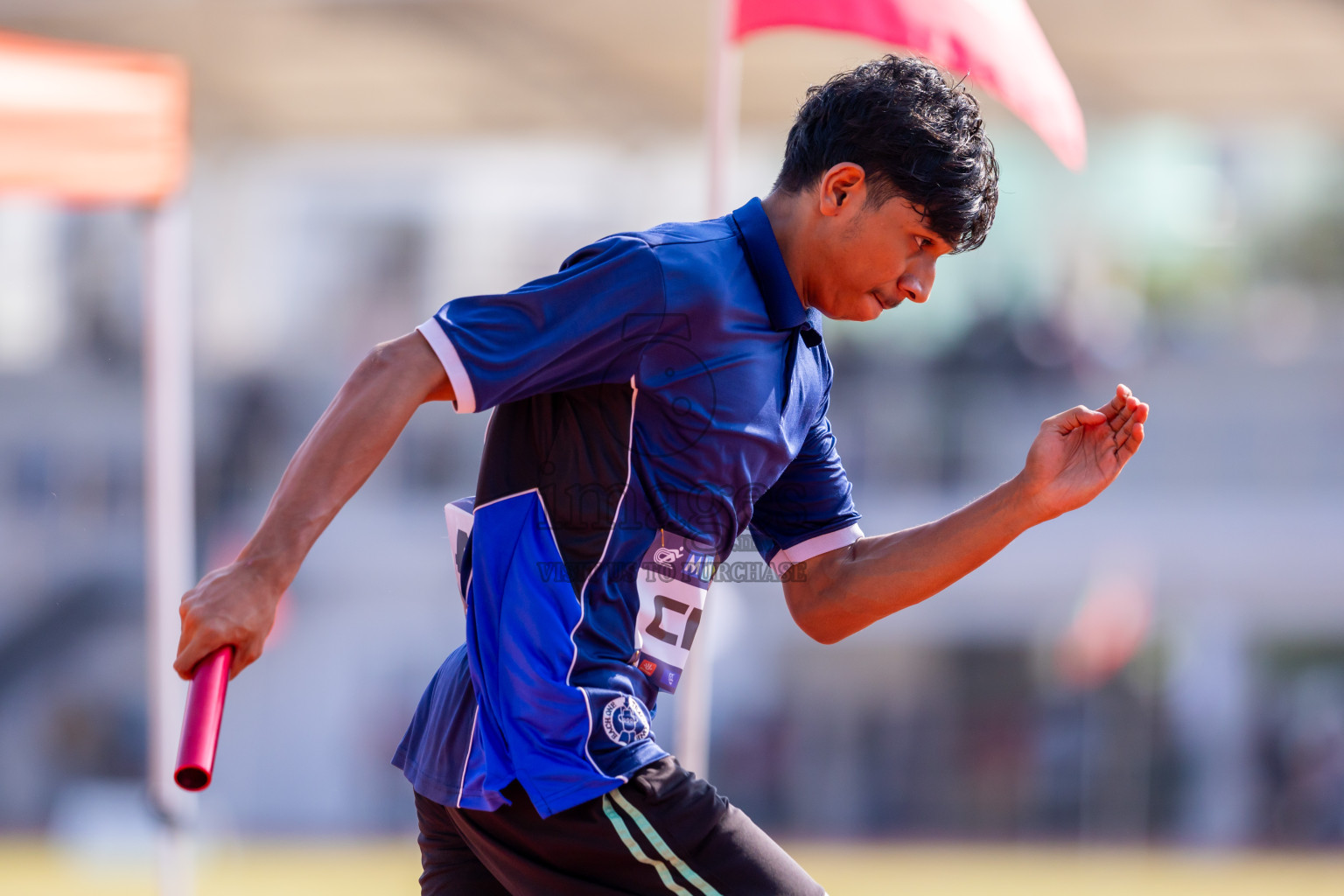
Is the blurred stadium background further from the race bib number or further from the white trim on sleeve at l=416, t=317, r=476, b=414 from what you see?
the white trim on sleeve at l=416, t=317, r=476, b=414

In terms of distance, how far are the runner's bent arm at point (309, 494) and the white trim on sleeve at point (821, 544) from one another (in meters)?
0.76

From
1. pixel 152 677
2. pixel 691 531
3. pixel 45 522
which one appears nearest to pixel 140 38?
pixel 45 522

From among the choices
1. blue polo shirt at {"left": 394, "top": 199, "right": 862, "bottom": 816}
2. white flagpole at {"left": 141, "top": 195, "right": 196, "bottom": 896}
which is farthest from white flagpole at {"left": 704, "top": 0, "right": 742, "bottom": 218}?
white flagpole at {"left": 141, "top": 195, "right": 196, "bottom": 896}

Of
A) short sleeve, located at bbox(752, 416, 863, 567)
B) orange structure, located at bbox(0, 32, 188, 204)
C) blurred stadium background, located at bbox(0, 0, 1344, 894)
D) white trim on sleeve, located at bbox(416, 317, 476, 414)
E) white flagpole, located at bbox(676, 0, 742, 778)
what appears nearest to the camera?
white trim on sleeve, located at bbox(416, 317, 476, 414)

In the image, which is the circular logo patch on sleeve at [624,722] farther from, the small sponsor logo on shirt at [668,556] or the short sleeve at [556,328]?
the short sleeve at [556,328]

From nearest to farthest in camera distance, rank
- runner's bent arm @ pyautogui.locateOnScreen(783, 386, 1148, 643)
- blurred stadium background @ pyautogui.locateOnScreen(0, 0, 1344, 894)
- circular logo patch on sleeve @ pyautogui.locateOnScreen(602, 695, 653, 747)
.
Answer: circular logo patch on sleeve @ pyautogui.locateOnScreen(602, 695, 653, 747)
runner's bent arm @ pyautogui.locateOnScreen(783, 386, 1148, 643)
blurred stadium background @ pyautogui.locateOnScreen(0, 0, 1344, 894)

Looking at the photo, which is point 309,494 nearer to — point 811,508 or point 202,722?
point 202,722

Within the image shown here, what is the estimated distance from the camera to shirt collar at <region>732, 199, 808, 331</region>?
1805mm

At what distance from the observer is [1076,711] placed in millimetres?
11438

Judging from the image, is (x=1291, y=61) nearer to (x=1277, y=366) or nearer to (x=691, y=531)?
→ (x=1277, y=366)

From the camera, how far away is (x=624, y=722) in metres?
1.71

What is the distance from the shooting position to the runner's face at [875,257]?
70.4 inches

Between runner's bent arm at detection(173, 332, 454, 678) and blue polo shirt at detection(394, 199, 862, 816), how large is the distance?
55mm

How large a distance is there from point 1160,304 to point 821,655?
485 cm
